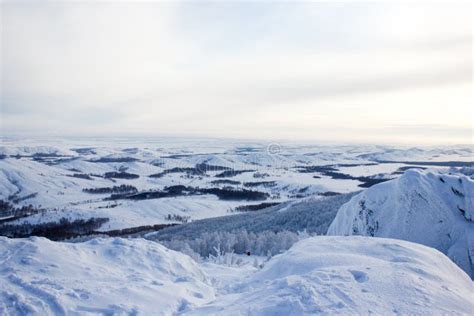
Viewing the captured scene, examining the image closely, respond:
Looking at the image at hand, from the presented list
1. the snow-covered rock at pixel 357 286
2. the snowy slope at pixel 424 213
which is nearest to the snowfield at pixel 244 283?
the snow-covered rock at pixel 357 286

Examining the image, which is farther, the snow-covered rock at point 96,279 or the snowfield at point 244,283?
the snow-covered rock at point 96,279

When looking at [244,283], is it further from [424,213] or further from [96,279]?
[424,213]

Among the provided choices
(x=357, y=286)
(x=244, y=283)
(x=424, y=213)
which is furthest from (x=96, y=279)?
(x=424, y=213)

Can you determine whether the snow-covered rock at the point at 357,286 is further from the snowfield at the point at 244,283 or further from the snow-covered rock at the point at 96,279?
the snow-covered rock at the point at 96,279

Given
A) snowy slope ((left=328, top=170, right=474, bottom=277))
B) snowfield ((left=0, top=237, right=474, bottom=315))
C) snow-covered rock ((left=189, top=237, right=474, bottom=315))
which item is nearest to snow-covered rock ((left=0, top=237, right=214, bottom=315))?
snowfield ((left=0, top=237, right=474, bottom=315))

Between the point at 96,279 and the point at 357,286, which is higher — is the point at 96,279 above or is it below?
below

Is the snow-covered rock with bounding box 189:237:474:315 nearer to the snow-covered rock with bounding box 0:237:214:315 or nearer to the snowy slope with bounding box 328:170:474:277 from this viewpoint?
the snow-covered rock with bounding box 0:237:214:315
